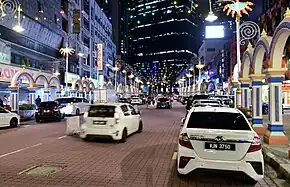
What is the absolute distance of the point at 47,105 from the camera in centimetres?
2458

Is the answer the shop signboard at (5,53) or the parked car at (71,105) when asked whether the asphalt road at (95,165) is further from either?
the shop signboard at (5,53)

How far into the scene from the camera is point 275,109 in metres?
12.3

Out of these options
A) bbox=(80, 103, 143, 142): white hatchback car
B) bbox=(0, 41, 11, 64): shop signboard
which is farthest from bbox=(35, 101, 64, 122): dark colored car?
bbox=(80, 103, 143, 142): white hatchback car

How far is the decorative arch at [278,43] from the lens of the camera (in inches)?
422

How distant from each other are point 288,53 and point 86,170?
26287 mm

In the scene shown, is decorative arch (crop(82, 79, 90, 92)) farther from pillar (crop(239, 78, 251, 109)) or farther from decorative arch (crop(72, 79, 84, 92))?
pillar (crop(239, 78, 251, 109))

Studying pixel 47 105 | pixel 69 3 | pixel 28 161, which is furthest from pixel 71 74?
pixel 28 161

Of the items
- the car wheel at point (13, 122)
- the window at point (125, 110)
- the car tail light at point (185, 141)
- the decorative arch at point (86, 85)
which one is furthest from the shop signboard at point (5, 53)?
the car tail light at point (185, 141)

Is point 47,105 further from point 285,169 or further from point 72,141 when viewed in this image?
point 285,169

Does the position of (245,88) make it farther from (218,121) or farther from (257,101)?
(218,121)

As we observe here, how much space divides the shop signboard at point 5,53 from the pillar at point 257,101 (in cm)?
2322

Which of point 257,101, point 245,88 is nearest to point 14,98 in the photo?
point 245,88

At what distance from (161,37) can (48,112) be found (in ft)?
491

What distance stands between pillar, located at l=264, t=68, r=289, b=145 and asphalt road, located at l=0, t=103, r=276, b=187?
3.83m
